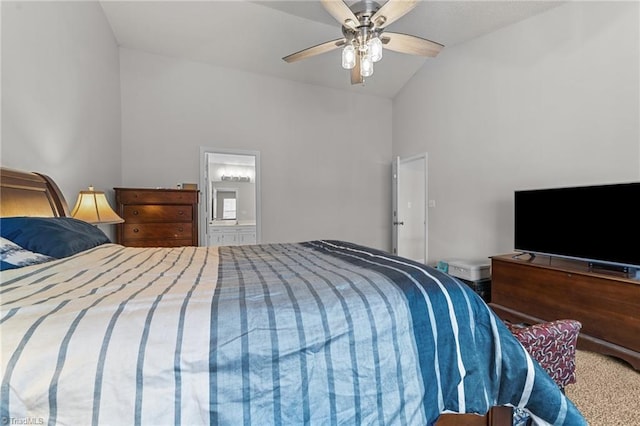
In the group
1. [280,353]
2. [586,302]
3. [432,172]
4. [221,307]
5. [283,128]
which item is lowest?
[586,302]

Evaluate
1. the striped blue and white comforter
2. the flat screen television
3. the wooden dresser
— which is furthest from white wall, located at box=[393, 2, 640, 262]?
the wooden dresser

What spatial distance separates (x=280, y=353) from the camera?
2.68 ft

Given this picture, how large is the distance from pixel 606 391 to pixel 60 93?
4.25 m

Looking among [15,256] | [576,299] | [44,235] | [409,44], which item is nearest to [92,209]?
[44,235]

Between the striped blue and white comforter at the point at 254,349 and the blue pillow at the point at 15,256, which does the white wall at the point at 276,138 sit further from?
the striped blue and white comforter at the point at 254,349

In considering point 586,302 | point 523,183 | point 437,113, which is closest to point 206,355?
point 586,302

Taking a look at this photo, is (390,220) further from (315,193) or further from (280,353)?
(280,353)

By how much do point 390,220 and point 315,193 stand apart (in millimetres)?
1524

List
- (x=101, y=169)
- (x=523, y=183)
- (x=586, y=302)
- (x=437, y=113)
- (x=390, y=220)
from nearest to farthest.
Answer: (x=586, y=302) < (x=101, y=169) < (x=523, y=183) < (x=437, y=113) < (x=390, y=220)

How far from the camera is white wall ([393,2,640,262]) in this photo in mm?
2490

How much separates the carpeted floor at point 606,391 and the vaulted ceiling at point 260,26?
3260 millimetres

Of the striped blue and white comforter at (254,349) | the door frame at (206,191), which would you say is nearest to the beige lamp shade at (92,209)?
the striped blue and white comforter at (254,349)

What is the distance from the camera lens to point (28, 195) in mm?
1674

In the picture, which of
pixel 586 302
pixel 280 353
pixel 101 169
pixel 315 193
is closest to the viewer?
pixel 280 353
